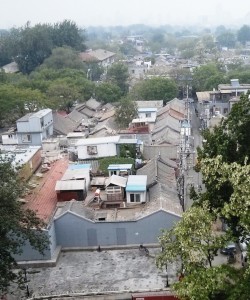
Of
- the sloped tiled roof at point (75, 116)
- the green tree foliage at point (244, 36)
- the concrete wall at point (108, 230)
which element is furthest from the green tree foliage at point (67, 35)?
the green tree foliage at point (244, 36)

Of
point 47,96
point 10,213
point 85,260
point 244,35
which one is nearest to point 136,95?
point 47,96

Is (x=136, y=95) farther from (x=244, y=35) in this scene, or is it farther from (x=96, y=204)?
(x=244, y=35)

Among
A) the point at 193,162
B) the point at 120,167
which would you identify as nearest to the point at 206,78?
the point at 193,162

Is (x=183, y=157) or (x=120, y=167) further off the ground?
(x=120, y=167)

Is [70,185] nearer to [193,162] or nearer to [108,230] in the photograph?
[108,230]

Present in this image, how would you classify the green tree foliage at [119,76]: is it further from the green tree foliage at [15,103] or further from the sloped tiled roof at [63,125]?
the green tree foliage at [15,103]
